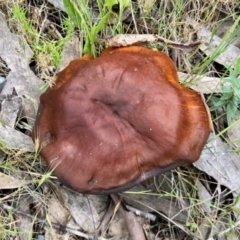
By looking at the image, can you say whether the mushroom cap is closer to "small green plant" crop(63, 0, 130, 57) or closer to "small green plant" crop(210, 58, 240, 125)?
"small green plant" crop(210, 58, 240, 125)

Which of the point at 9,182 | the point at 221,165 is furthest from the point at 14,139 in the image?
the point at 221,165

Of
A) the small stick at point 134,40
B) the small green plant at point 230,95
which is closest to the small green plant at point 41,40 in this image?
the small stick at point 134,40

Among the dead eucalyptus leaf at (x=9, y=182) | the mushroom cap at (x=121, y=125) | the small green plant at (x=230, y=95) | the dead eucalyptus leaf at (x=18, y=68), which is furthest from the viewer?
the dead eucalyptus leaf at (x=18, y=68)

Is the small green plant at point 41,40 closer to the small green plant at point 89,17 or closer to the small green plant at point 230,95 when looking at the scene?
the small green plant at point 89,17

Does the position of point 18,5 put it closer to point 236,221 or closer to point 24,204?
point 24,204

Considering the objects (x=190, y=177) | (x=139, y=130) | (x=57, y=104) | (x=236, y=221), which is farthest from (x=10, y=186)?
(x=236, y=221)
